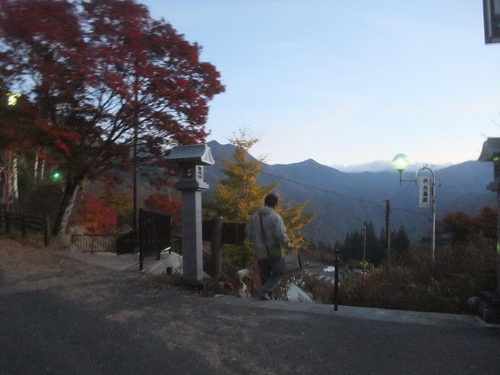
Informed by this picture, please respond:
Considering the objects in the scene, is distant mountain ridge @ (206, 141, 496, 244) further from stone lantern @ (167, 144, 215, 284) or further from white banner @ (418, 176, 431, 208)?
stone lantern @ (167, 144, 215, 284)

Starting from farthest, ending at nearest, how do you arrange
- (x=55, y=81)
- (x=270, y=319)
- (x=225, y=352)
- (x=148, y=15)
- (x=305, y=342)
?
(x=148, y=15), (x=55, y=81), (x=270, y=319), (x=305, y=342), (x=225, y=352)

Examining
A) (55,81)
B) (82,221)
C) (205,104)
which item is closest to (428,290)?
(205,104)

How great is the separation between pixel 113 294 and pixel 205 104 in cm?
706

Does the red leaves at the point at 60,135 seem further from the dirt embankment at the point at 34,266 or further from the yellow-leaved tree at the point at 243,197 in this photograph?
the yellow-leaved tree at the point at 243,197

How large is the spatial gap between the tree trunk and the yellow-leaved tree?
32.9 feet

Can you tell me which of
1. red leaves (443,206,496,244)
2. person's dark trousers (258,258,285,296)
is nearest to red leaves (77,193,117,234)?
person's dark trousers (258,258,285,296)

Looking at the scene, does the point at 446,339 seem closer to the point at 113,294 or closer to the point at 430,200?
the point at 113,294

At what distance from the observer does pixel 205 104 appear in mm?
12477

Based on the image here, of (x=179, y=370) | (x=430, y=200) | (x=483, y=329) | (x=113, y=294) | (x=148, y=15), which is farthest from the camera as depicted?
(x=430, y=200)

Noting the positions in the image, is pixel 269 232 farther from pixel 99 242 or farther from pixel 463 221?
pixel 463 221

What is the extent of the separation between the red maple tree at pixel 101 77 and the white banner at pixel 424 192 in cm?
1074

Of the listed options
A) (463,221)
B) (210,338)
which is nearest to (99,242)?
(210,338)

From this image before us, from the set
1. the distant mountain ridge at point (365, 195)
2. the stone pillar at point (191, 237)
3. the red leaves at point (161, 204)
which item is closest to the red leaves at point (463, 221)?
the red leaves at point (161, 204)

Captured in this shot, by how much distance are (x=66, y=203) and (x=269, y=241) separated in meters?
9.35
